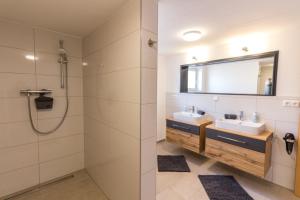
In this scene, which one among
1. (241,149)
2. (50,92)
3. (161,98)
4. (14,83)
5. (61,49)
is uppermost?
(61,49)

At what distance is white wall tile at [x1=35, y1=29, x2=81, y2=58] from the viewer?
6.20ft

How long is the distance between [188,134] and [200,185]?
0.83 meters

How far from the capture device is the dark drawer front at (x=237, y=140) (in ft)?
6.03

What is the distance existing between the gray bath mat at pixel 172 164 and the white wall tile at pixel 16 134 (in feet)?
6.28

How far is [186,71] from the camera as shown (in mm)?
3252

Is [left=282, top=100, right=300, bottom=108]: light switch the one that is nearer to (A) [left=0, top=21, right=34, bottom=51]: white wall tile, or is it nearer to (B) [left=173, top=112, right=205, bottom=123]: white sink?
(B) [left=173, top=112, right=205, bottom=123]: white sink

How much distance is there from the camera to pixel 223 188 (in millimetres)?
1989

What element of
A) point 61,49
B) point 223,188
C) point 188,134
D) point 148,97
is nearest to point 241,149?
point 223,188

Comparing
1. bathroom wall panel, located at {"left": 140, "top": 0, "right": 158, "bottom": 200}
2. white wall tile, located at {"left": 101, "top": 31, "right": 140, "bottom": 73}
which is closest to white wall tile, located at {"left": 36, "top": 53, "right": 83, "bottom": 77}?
white wall tile, located at {"left": 101, "top": 31, "right": 140, "bottom": 73}

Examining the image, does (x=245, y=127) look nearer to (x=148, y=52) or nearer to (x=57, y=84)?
(x=148, y=52)

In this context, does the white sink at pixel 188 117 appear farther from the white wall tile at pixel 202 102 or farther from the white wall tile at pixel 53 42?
the white wall tile at pixel 53 42

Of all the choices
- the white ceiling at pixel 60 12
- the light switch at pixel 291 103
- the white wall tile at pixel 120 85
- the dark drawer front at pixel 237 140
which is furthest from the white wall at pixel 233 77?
the white ceiling at pixel 60 12

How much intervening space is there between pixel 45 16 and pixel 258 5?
7.04 ft

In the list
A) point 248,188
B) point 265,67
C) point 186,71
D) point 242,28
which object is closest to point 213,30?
point 242,28
